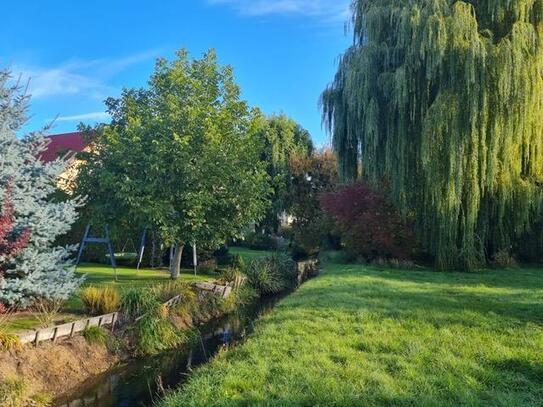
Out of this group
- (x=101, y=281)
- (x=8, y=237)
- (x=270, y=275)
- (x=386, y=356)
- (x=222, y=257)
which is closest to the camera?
(x=386, y=356)

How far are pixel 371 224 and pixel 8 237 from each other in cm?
1185

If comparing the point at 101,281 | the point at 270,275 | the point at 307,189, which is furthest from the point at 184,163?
the point at 307,189

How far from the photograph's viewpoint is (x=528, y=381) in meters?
4.92

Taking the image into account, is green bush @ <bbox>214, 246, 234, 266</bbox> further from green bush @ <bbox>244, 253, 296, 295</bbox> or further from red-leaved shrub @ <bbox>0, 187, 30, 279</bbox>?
red-leaved shrub @ <bbox>0, 187, 30, 279</bbox>

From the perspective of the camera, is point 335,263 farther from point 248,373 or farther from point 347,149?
point 248,373

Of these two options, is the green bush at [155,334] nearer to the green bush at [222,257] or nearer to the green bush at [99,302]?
the green bush at [99,302]

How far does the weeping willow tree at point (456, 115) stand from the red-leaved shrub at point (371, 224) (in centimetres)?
73

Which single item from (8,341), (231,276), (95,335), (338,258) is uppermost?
(338,258)

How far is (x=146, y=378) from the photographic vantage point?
7254 mm

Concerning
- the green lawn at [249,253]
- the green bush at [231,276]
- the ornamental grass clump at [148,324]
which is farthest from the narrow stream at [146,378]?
the green lawn at [249,253]

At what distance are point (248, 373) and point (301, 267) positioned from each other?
1348 centimetres

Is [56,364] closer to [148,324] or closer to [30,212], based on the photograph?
[148,324]

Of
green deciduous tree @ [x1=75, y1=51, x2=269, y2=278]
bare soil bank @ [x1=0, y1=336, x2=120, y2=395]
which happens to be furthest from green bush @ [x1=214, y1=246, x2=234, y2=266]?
bare soil bank @ [x1=0, y1=336, x2=120, y2=395]

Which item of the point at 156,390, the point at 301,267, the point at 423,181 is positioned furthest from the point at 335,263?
the point at 156,390
